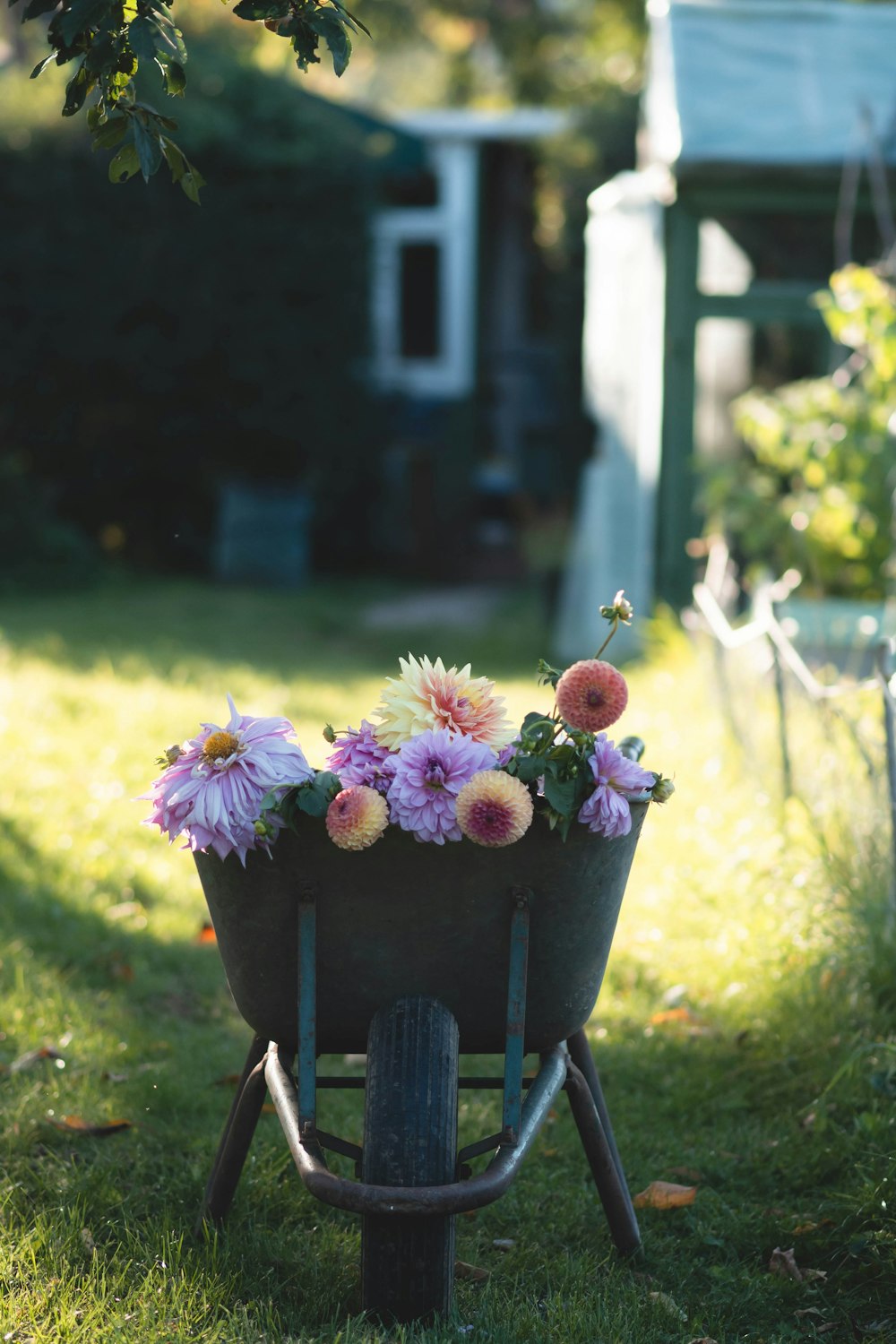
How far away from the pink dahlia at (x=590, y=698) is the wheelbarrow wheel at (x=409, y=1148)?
501mm

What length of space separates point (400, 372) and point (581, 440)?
8.29 feet

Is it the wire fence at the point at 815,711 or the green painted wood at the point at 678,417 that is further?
the green painted wood at the point at 678,417

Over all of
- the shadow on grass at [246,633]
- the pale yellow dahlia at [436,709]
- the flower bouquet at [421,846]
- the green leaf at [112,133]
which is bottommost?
the shadow on grass at [246,633]

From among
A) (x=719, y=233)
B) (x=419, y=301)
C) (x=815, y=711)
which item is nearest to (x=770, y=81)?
(x=719, y=233)

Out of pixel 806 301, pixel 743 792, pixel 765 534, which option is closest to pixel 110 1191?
pixel 743 792

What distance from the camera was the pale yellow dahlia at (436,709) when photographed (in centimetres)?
241

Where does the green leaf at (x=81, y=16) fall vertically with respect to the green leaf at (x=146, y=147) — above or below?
above

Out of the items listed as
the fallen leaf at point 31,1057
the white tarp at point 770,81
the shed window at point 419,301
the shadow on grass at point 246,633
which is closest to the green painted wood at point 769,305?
the white tarp at point 770,81

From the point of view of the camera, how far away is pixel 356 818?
219 cm

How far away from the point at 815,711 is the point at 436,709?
214 cm

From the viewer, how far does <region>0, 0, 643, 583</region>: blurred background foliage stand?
450 inches

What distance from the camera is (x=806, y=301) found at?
8.05 m

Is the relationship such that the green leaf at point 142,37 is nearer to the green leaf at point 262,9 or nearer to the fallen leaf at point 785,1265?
the green leaf at point 262,9

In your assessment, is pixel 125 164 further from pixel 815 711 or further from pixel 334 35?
pixel 815 711
